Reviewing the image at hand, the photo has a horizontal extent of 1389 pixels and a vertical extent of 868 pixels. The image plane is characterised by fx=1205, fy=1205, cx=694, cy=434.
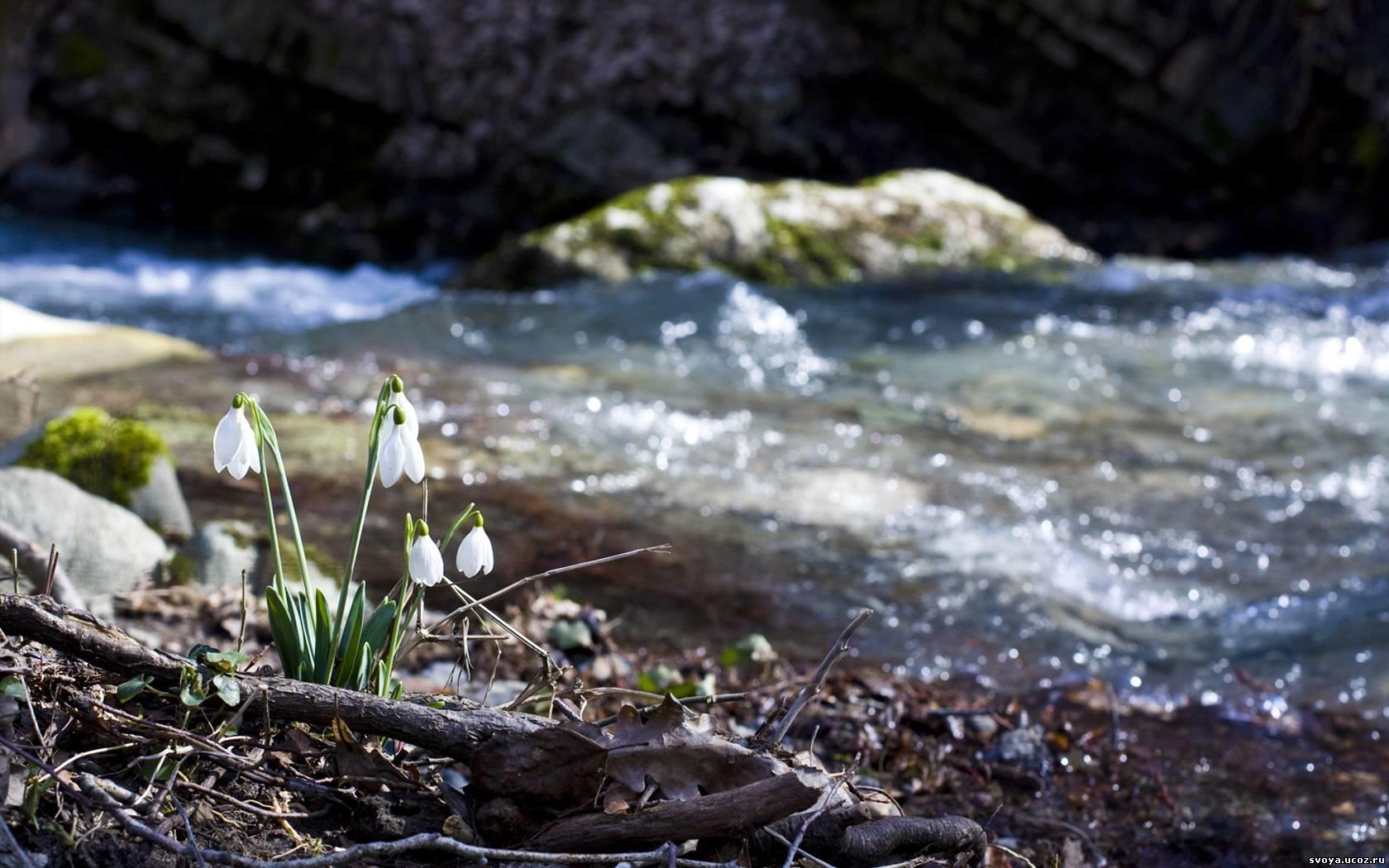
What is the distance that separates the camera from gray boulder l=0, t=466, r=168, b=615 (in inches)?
146

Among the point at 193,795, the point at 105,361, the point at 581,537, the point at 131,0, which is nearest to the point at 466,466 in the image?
the point at 581,537

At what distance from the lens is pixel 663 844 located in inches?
80.1

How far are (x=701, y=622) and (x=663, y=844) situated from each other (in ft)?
8.32

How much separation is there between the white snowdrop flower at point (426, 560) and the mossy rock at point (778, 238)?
880 centimetres

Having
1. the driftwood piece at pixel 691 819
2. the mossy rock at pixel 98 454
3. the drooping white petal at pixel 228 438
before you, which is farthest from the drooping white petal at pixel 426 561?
the mossy rock at pixel 98 454

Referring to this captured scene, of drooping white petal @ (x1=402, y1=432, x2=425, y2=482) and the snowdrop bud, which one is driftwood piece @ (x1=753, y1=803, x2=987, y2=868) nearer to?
the snowdrop bud

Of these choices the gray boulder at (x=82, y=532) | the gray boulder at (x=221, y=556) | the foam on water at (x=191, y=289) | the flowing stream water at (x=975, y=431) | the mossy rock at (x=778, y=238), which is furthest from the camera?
the mossy rock at (x=778, y=238)

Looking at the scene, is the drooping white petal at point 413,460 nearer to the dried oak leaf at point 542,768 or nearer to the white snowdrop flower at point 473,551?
the white snowdrop flower at point 473,551

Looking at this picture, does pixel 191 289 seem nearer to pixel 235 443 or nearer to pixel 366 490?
pixel 366 490

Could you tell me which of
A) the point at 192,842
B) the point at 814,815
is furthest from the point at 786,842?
the point at 192,842

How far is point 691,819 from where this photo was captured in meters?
2.06

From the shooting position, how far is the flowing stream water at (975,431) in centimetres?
475

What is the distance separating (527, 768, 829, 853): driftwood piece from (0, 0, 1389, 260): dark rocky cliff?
13543 millimetres

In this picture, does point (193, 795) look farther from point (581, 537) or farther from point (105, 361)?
point (105, 361)
